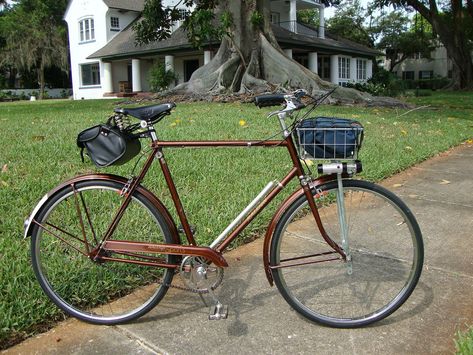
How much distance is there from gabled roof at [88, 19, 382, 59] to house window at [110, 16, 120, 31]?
1.59ft

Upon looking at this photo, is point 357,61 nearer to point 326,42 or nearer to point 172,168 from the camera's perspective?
point 326,42

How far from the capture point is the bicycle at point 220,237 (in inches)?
105

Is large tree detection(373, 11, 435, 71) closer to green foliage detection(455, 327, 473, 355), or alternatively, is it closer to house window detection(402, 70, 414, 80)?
house window detection(402, 70, 414, 80)

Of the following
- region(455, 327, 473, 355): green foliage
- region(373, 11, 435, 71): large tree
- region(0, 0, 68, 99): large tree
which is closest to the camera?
region(455, 327, 473, 355): green foliage

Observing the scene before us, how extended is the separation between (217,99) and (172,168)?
376 inches

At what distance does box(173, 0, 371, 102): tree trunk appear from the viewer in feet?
51.9

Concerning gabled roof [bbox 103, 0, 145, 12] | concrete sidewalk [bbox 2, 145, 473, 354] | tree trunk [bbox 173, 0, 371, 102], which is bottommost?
concrete sidewalk [bbox 2, 145, 473, 354]

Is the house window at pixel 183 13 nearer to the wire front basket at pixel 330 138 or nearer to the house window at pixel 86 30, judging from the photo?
the wire front basket at pixel 330 138

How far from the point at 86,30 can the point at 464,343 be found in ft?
120

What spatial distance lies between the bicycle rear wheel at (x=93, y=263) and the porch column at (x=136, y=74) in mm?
30056

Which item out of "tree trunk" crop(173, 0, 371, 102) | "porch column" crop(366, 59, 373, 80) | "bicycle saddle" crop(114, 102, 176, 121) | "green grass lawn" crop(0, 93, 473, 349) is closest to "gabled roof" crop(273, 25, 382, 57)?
"porch column" crop(366, 59, 373, 80)

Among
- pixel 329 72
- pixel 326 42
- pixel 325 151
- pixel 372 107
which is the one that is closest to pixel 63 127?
pixel 325 151

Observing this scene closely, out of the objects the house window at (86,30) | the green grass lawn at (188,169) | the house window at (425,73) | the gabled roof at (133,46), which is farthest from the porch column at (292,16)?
the house window at (425,73)

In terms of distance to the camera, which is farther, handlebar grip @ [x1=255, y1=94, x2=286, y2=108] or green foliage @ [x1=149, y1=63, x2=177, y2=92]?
green foliage @ [x1=149, y1=63, x2=177, y2=92]
